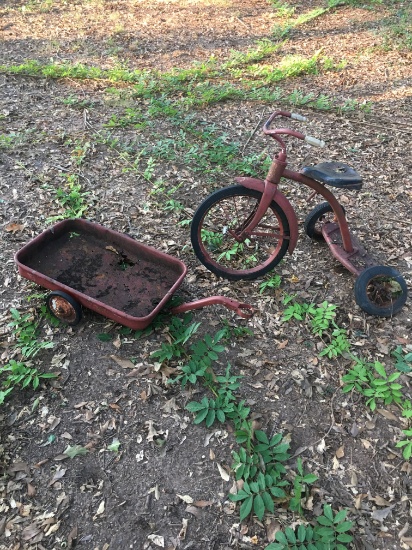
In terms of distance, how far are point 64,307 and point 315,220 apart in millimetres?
2111

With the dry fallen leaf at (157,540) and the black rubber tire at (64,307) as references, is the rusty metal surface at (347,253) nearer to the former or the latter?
the black rubber tire at (64,307)

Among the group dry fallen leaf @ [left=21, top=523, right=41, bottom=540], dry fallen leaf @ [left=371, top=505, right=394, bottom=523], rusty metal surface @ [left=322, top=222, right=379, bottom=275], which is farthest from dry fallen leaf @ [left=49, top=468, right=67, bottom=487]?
rusty metal surface @ [left=322, top=222, right=379, bottom=275]

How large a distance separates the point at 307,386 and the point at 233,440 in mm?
616

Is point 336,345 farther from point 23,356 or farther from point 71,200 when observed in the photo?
point 71,200

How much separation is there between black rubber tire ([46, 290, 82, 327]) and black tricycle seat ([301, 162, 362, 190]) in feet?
5.86

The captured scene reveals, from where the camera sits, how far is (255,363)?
2809 mm

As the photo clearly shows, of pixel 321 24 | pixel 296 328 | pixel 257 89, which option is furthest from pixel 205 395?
pixel 321 24

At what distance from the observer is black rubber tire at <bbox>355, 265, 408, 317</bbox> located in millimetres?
2975

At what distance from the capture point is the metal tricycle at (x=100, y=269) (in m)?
2.84

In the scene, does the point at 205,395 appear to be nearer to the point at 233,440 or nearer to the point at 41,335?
the point at 233,440

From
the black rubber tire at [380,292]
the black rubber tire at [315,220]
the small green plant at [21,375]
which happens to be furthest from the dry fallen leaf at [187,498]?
the black rubber tire at [315,220]

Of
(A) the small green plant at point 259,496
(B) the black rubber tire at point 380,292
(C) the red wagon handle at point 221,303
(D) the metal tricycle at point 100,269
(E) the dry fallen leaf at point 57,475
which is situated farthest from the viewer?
(B) the black rubber tire at point 380,292

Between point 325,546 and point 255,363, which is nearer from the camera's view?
point 325,546

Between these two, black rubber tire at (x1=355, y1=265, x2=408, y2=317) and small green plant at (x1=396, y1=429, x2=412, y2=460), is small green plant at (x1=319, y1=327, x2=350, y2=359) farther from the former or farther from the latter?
small green plant at (x1=396, y1=429, x2=412, y2=460)
